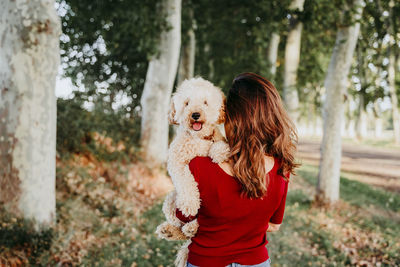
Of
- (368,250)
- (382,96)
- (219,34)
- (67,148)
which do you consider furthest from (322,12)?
(67,148)

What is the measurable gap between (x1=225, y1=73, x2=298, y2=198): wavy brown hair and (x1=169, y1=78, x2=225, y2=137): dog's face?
0.08 meters

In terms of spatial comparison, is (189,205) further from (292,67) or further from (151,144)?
(292,67)

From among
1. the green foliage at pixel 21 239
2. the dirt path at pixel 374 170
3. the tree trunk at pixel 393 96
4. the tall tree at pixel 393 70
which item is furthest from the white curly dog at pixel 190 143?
the tree trunk at pixel 393 96

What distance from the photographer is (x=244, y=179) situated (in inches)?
70.1

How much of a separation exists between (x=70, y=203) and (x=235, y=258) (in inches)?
177

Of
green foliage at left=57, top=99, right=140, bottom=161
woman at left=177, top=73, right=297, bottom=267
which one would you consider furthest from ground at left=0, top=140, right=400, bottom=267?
woman at left=177, top=73, right=297, bottom=267

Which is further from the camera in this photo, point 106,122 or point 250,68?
point 250,68

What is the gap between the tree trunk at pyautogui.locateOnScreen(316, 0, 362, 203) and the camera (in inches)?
308

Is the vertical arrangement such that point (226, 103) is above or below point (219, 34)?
below

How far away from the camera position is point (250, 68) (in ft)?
40.3

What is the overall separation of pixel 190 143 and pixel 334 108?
699 cm

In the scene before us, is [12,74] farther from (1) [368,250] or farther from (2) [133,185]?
(1) [368,250]

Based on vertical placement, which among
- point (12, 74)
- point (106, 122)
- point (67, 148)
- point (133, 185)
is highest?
point (12, 74)

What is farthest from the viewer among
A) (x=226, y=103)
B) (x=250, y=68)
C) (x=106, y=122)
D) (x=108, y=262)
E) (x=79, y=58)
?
(x=250, y=68)
